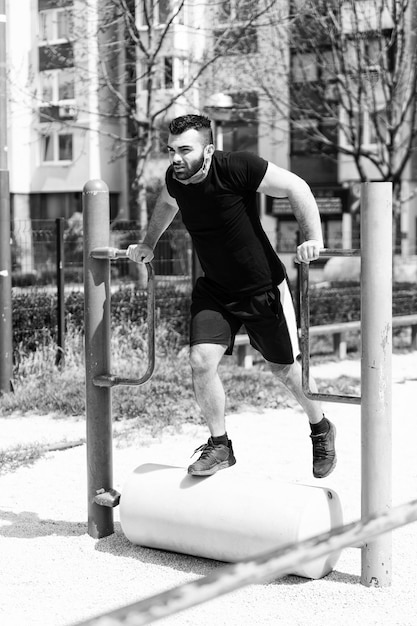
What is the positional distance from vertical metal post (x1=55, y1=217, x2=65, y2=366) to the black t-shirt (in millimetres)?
4977

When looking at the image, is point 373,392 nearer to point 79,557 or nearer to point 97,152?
point 79,557

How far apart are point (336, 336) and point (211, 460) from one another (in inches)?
270

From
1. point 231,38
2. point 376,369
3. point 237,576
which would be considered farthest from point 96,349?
point 231,38

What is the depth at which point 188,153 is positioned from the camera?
4.23 meters

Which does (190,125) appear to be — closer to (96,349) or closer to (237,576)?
(96,349)

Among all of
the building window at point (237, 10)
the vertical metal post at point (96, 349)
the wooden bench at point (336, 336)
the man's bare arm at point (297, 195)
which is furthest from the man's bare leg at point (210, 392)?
the building window at point (237, 10)

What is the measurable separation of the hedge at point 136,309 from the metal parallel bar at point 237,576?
784 centimetres

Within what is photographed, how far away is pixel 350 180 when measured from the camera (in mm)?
36062

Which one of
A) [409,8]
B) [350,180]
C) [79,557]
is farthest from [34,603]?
[350,180]

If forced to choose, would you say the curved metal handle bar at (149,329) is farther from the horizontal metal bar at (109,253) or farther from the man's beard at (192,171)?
the man's beard at (192,171)

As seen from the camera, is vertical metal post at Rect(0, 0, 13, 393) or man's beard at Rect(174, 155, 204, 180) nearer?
man's beard at Rect(174, 155, 204, 180)

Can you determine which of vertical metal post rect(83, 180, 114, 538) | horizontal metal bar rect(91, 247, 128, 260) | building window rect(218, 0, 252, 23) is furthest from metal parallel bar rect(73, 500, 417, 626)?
building window rect(218, 0, 252, 23)

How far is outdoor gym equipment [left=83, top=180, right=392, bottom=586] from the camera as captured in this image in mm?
3738

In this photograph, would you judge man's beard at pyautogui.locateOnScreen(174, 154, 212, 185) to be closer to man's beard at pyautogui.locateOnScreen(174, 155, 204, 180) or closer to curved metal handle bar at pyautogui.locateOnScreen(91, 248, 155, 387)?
man's beard at pyautogui.locateOnScreen(174, 155, 204, 180)
